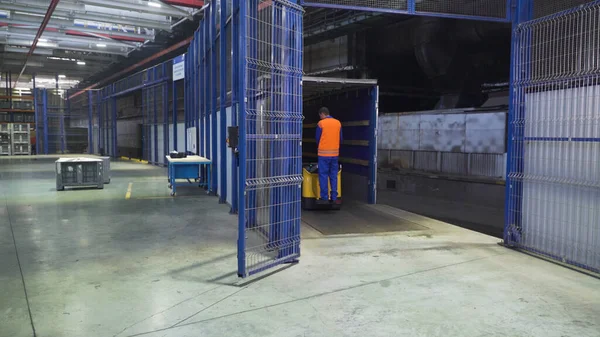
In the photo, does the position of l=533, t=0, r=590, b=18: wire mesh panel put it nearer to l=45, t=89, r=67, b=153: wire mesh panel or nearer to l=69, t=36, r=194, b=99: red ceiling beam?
l=69, t=36, r=194, b=99: red ceiling beam

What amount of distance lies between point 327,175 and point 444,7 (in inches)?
145

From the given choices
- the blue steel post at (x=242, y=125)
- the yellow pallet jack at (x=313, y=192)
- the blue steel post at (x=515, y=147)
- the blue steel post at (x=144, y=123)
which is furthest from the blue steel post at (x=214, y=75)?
the blue steel post at (x=144, y=123)

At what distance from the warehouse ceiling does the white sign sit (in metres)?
1.35

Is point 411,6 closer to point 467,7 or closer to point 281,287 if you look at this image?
point 467,7

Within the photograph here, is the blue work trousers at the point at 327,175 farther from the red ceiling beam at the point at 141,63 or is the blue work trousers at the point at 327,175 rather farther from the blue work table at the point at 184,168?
the red ceiling beam at the point at 141,63

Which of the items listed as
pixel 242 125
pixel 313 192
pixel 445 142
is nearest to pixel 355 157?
pixel 313 192

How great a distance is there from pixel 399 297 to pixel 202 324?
6.12 ft

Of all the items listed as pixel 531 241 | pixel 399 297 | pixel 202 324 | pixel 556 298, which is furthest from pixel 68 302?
pixel 531 241

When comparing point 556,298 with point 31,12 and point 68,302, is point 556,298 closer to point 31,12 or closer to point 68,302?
point 68,302

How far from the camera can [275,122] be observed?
5.18m

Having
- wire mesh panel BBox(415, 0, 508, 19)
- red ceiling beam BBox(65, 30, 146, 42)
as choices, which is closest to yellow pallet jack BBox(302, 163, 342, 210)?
wire mesh panel BBox(415, 0, 508, 19)

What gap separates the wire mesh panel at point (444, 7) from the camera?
21.4 feet

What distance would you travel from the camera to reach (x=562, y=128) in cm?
538

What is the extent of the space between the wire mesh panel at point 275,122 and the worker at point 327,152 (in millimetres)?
3089
